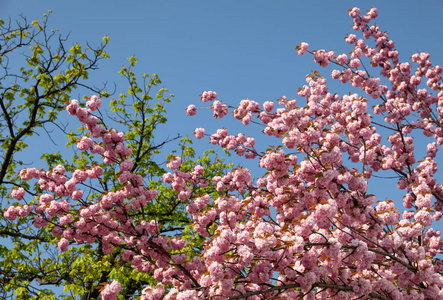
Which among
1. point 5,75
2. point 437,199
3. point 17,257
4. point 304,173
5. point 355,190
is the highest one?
point 5,75

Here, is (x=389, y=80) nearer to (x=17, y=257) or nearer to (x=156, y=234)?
(x=156, y=234)

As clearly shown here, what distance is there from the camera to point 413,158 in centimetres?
888

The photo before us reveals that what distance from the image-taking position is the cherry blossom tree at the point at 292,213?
187 inches

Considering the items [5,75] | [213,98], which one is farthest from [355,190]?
[5,75]

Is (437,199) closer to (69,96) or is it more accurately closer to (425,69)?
(425,69)

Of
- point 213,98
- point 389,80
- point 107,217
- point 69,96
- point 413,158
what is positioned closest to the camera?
point 107,217

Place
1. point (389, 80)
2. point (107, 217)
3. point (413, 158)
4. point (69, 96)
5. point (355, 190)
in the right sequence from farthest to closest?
point (69, 96) → point (389, 80) → point (413, 158) → point (107, 217) → point (355, 190)

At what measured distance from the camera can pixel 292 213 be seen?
621cm

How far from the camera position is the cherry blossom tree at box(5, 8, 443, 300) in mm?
4758

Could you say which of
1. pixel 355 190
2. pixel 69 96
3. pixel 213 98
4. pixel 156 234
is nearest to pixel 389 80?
pixel 213 98

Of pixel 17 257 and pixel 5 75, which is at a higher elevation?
pixel 5 75

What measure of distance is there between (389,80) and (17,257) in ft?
43.0

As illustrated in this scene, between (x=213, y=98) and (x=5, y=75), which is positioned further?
(x=5, y=75)

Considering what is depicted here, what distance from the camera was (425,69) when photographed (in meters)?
11.8
